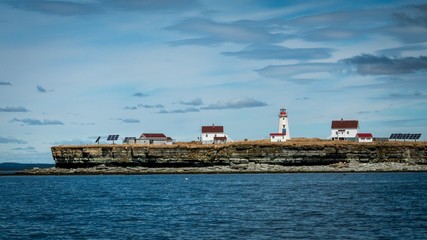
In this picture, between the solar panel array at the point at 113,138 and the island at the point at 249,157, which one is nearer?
the island at the point at 249,157

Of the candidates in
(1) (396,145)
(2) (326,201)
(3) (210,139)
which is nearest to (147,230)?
(2) (326,201)

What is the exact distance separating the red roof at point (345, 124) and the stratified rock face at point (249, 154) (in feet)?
68.8

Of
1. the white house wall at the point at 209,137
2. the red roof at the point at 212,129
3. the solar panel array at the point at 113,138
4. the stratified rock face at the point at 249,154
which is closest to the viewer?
the stratified rock face at the point at 249,154

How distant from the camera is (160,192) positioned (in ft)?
270

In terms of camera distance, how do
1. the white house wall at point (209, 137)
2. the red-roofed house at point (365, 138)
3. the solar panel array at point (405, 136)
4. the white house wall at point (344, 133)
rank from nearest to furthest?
the red-roofed house at point (365, 138)
the solar panel array at point (405, 136)
the white house wall at point (344, 133)
the white house wall at point (209, 137)

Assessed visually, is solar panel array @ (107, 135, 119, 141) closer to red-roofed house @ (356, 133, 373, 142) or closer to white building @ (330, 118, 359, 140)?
white building @ (330, 118, 359, 140)

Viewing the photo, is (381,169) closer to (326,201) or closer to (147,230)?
(326,201)

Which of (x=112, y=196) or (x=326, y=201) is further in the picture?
(x=112, y=196)

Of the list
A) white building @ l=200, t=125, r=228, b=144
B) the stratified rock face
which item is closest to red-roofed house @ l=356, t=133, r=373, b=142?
the stratified rock face

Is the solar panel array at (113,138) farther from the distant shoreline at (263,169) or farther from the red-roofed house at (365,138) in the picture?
the red-roofed house at (365,138)

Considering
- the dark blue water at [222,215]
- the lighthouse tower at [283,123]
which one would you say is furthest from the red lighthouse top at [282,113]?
the dark blue water at [222,215]

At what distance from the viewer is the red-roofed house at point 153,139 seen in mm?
173500

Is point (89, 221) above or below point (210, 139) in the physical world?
below

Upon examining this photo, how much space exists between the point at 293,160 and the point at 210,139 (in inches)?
1245
